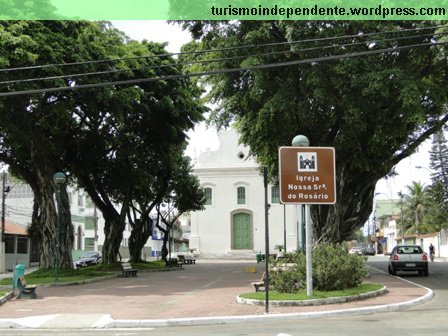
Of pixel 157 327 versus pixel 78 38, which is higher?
pixel 78 38

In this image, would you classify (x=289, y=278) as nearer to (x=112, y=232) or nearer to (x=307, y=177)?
(x=307, y=177)

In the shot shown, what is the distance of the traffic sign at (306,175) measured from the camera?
15344 mm

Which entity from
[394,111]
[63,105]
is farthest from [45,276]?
[394,111]

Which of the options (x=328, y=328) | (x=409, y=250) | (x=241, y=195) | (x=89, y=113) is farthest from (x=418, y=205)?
(x=328, y=328)

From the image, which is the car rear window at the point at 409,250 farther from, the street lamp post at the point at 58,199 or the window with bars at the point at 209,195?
the window with bars at the point at 209,195

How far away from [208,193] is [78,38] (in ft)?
126

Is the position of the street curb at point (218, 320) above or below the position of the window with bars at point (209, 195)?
below

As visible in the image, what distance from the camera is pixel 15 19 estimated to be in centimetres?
2233

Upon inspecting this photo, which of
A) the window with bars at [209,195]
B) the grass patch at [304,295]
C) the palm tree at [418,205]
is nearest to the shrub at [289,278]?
the grass patch at [304,295]

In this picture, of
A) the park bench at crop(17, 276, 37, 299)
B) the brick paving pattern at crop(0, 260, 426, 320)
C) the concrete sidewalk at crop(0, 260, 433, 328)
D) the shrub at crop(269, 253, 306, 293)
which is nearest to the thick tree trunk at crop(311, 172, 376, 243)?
the brick paving pattern at crop(0, 260, 426, 320)

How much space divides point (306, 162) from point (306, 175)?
1.21 ft

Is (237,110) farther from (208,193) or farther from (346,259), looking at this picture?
(208,193)

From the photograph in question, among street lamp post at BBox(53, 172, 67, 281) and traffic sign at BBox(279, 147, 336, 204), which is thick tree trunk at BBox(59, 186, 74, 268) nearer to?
street lamp post at BBox(53, 172, 67, 281)

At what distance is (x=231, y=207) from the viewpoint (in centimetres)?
6116
